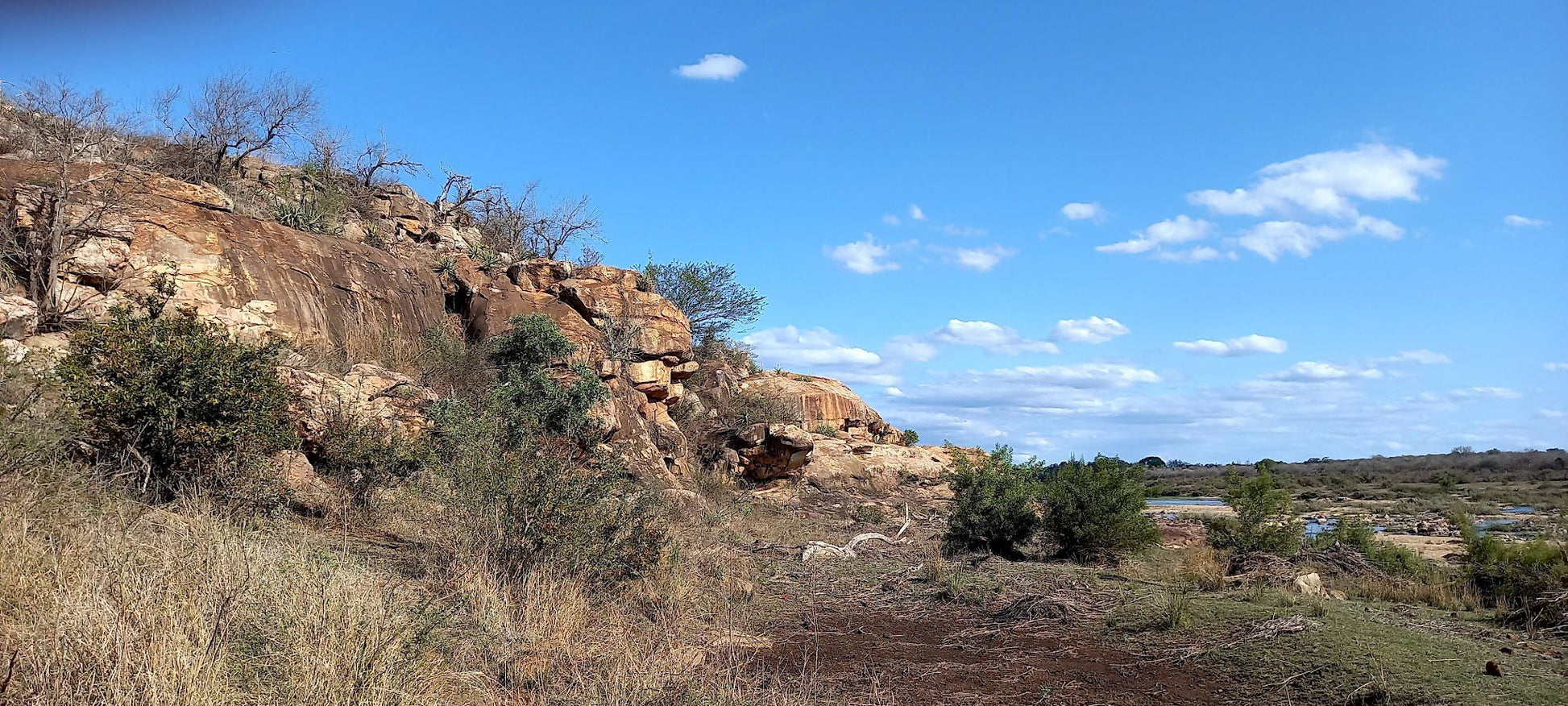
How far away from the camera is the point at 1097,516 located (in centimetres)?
1312

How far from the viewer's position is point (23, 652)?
3.76m

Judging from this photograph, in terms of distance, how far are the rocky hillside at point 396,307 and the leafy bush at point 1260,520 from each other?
9803 millimetres

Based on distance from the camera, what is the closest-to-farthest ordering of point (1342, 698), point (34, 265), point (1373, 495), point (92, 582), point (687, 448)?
point (92, 582), point (1342, 698), point (34, 265), point (687, 448), point (1373, 495)

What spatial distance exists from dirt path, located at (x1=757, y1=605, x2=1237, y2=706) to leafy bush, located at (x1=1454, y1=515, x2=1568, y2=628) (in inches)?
148

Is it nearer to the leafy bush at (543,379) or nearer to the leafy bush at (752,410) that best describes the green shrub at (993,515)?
the leafy bush at (543,379)

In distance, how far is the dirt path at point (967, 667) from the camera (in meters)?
6.11

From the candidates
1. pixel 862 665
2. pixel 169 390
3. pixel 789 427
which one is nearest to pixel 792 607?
pixel 862 665

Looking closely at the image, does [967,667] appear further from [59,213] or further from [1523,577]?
[59,213]

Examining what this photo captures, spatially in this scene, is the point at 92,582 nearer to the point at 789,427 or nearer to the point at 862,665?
the point at 862,665

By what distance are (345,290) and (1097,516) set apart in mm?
15589

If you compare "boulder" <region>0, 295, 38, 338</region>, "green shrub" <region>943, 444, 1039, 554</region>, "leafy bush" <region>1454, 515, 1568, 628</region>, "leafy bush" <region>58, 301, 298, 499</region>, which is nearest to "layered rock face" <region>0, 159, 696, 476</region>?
"boulder" <region>0, 295, 38, 338</region>

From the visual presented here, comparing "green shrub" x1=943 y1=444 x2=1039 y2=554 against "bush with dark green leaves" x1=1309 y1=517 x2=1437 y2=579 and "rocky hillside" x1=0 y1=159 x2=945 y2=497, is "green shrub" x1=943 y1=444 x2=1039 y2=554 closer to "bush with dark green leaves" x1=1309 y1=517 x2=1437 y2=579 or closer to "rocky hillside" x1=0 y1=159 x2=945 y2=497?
"bush with dark green leaves" x1=1309 y1=517 x2=1437 y2=579

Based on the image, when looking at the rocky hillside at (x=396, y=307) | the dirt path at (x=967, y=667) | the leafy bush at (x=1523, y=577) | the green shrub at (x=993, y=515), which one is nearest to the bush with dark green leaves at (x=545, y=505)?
the dirt path at (x=967, y=667)

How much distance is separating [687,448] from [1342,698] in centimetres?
1762
